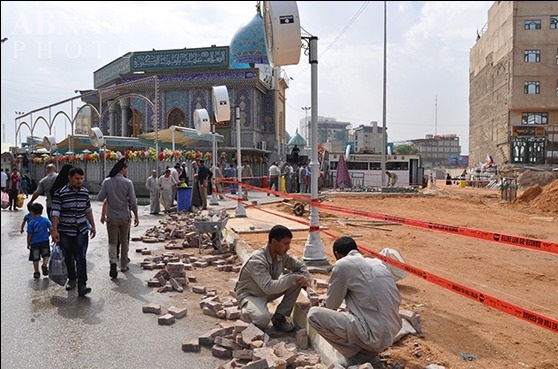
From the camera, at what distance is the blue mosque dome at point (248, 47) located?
36.1m

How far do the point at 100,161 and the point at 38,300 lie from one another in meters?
18.3

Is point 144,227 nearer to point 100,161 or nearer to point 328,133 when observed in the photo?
point 100,161

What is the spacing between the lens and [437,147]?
119125 mm

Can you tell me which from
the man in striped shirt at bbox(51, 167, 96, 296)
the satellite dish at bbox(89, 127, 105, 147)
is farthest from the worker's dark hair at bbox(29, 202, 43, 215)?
the satellite dish at bbox(89, 127, 105, 147)

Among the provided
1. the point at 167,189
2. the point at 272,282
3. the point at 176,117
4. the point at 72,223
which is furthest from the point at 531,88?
the point at 72,223

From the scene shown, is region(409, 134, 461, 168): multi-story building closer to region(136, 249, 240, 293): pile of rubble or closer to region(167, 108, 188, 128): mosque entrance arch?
region(167, 108, 188, 128): mosque entrance arch

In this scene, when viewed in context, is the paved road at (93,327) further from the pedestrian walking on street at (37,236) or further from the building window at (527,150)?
the building window at (527,150)

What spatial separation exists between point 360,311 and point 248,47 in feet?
115

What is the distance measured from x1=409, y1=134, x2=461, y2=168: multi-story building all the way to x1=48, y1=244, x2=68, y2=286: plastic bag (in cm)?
11286

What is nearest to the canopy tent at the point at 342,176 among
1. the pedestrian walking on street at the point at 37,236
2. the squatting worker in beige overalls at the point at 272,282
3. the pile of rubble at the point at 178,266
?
the pile of rubble at the point at 178,266

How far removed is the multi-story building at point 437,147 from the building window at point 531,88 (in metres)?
73.4

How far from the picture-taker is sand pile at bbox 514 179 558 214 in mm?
16203

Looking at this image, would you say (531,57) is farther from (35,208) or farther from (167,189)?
(35,208)

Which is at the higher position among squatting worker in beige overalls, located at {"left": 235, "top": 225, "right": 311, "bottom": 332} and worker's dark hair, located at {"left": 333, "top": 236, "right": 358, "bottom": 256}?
worker's dark hair, located at {"left": 333, "top": 236, "right": 358, "bottom": 256}
